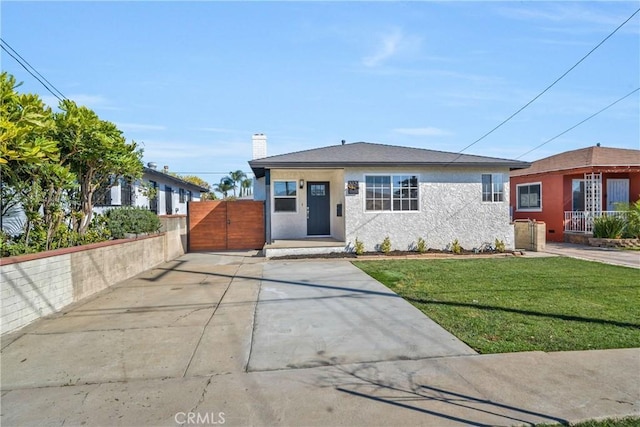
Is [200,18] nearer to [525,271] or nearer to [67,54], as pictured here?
[67,54]

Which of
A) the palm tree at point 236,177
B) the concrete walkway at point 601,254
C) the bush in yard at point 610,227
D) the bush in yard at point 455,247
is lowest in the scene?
the concrete walkway at point 601,254

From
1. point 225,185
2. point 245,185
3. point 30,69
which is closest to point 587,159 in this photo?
point 30,69

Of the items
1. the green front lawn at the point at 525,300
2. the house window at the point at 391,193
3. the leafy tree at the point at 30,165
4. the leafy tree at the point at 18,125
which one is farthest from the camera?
the house window at the point at 391,193

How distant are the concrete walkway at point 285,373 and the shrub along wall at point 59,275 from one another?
1.06 ft

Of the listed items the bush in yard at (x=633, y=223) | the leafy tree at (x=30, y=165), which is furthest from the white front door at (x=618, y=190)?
the leafy tree at (x=30, y=165)

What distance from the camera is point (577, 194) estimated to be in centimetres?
1686

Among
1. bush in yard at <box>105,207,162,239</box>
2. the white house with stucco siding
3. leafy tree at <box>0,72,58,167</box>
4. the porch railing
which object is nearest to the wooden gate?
the white house with stucco siding

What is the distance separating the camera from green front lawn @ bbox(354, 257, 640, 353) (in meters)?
4.31

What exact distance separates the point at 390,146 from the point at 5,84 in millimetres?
12647

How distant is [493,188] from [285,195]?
25.8 feet

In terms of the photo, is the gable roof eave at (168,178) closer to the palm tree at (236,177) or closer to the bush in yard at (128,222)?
the bush in yard at (128,222)

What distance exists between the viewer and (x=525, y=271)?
8977mm

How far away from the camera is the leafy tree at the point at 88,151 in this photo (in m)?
7.06

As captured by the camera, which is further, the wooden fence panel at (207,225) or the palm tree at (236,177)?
the palm tree at (236,177)
